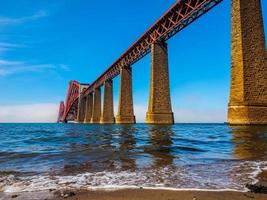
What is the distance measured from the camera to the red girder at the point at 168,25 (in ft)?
109

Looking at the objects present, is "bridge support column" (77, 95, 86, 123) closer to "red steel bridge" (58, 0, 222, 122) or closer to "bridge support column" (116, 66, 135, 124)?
"red steel bridge" (58, 0, 222, 122)

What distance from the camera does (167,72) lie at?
37844 millimetres

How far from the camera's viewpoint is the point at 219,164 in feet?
20.3

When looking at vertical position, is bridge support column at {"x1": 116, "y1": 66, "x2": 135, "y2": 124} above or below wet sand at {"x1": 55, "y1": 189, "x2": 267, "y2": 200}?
above

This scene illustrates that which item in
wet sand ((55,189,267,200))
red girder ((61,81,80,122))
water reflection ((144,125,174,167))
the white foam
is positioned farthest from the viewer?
red girder ((61,81,80,122))

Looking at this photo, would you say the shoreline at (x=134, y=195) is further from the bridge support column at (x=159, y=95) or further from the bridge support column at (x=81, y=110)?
the bridge support column at (x=81, y=110)

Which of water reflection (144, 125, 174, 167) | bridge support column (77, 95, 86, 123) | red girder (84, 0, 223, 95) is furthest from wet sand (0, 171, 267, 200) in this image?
bridge support column (77, 95, 86, 123)

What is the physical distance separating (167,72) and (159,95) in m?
3.42

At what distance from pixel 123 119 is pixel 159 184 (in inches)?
1761

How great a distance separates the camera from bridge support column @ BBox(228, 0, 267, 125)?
22312 millimetres

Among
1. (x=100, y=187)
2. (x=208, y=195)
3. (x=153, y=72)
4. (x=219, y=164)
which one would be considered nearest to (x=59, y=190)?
(x=100, y=187)

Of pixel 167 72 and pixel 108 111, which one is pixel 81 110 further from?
pixel 167 72

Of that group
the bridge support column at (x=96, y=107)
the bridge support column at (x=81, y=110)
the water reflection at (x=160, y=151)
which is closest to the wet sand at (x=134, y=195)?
the water reflection at (x=160, y=151)

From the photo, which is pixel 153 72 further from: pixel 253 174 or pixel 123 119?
pixel 253 174
